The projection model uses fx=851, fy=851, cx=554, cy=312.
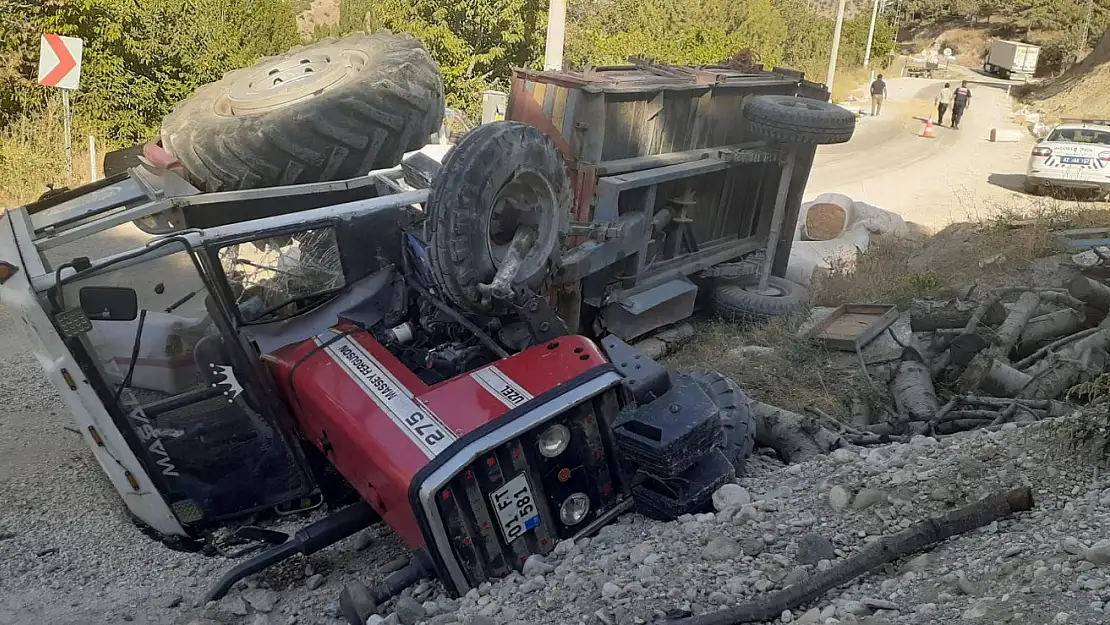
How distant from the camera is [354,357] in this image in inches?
153

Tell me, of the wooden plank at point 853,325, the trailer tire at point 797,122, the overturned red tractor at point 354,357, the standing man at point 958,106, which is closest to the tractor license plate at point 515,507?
the overturned red tractor at point 354,357

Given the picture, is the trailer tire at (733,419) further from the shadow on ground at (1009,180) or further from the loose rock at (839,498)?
the shadow on ground at (1009,180)

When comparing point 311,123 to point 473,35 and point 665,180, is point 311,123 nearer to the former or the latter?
point 665,180

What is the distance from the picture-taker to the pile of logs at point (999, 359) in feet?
15.8

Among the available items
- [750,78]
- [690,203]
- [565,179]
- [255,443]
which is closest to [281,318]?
[255,443]

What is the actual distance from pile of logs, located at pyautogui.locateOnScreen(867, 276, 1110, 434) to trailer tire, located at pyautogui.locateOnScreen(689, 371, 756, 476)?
3.07 feet

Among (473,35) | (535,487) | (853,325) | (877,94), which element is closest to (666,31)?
(877,94)

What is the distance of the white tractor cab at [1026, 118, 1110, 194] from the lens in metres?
13.8

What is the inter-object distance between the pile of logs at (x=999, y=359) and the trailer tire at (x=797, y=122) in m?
1.63

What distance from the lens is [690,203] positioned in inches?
277

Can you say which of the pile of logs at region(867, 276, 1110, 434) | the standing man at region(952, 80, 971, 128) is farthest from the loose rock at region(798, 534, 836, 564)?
the standing man at region(952, 80, 971, 128)

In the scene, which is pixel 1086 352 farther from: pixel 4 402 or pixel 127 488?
pixel 4 402

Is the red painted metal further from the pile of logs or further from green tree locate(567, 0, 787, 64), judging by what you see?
green tree locate(567, 0, 787, 64)

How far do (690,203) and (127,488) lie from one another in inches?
185
